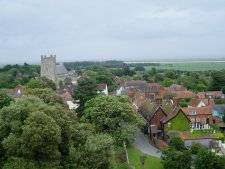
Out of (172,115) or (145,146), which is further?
(172,115)

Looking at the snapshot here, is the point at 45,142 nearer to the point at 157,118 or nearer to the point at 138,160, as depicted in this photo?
the point at 138,160

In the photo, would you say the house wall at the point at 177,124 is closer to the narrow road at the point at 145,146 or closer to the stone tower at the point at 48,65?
the narrow road at the point at 145,146

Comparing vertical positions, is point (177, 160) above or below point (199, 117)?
below

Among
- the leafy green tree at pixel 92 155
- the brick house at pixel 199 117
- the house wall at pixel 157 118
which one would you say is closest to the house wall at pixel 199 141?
the house wall at pixel 157 118

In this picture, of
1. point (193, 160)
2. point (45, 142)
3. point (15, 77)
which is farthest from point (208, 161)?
point (15, 77)

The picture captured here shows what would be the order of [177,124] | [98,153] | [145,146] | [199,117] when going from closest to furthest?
[98,153], [145,146], [177,124], [199,117]

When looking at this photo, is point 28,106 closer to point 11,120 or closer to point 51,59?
point 11,120

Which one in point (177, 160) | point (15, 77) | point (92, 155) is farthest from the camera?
point (15, 77)

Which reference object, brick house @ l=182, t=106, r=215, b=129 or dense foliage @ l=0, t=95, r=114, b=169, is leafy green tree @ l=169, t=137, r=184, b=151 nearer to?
dense foliage @ l=0, t=95, r=114, b=169
